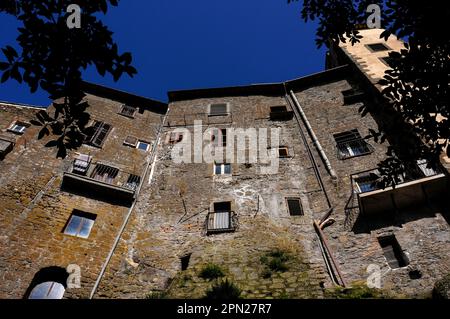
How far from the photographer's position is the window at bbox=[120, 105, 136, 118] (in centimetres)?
2235

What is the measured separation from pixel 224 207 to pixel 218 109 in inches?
371

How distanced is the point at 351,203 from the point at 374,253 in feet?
8.50

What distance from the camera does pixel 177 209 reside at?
16109 millimetres

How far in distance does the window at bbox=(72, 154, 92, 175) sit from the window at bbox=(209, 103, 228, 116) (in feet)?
28.7

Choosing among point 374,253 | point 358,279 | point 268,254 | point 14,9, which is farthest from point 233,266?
point 14,9

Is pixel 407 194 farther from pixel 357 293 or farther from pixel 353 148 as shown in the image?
pixel 357 293

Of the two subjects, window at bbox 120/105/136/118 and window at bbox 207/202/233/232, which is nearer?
window at bbox 207/202/233/232

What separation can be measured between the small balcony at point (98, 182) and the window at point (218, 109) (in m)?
7.89

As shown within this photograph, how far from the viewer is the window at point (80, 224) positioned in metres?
14.2

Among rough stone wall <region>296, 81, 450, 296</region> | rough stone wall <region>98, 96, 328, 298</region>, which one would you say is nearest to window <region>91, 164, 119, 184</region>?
rough stone wall <region>98, 96, 328, 298</region>

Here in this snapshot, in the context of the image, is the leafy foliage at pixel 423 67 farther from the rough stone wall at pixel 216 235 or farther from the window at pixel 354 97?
the window at pixel 354 97

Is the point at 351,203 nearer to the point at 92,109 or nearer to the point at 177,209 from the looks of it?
the point at 177,209

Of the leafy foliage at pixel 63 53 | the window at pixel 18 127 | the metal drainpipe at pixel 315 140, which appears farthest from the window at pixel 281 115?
the leafy foliage at pixel 63 53

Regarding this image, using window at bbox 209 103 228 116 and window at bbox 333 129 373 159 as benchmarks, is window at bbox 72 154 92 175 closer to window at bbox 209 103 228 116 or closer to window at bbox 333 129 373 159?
window at bbox 209 103 228 116
